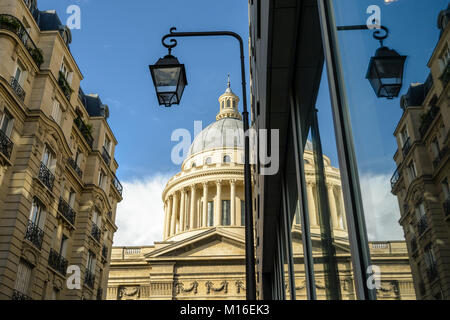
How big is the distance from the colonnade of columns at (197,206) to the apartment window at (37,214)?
44.4 meters

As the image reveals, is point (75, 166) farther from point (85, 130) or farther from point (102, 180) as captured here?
point (102, 180)

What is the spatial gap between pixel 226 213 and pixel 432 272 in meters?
67.4

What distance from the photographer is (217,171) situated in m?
70.4

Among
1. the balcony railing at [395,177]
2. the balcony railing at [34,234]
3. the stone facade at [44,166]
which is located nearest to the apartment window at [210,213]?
the stone facade at [44,166]

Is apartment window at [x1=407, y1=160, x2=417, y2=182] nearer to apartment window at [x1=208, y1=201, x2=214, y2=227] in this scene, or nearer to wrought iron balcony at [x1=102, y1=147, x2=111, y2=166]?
wrought iron balcony at [x1=102, y1=147, x2=111, y2=166]

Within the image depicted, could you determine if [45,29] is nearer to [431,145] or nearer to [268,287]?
[268,287]

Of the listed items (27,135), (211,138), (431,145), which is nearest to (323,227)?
(431,145)

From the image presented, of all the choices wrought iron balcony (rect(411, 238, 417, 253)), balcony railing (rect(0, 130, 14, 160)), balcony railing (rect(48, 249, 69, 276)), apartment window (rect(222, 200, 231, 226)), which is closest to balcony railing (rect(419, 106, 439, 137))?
wrought iron balcony (rect(411, 238, 417, 253))

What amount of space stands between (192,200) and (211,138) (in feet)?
58.1

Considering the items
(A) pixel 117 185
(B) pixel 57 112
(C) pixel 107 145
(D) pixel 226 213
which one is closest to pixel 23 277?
(B) pixel 57 112

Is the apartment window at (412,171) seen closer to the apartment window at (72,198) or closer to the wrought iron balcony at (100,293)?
the apartment window at (72,198)

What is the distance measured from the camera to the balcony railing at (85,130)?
98.3 ft

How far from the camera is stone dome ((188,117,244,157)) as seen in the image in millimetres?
82363

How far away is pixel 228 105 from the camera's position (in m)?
98.4
